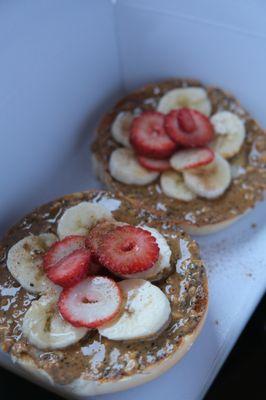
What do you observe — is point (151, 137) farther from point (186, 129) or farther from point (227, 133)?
point (227, 133)

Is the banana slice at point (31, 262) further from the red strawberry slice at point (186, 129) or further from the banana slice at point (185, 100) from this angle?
the banana slice at point (185, 100)

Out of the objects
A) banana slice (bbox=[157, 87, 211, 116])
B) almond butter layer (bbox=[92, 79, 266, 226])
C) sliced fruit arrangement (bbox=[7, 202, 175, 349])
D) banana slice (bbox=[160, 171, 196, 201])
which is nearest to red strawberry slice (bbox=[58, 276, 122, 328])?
sliced fruit arrangement (bbox=[7, 202, 175, 349])

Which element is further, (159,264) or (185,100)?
(185,100)

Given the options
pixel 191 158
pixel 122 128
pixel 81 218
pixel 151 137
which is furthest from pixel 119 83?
pixel 81 218

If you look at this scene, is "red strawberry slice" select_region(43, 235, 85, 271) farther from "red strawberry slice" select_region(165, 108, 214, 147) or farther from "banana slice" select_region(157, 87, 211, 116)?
"banana slice" select_region(157, 87, 211, 116)

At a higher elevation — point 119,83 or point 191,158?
point 119,83

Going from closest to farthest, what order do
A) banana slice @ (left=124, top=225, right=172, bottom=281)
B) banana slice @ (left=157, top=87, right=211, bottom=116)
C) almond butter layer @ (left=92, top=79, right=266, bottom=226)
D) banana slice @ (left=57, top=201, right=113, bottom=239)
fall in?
1. banana slice @ (left=124, top=225, right=172, bottom=281)
2. banana slice @ (left=57, top=201, right=113, bottom=239)
3. almond butter layer @ (left=92, top=79, right=266, bottom=226)
4. banana slice @ (left=157, top=87, right=211, bottom=116)
